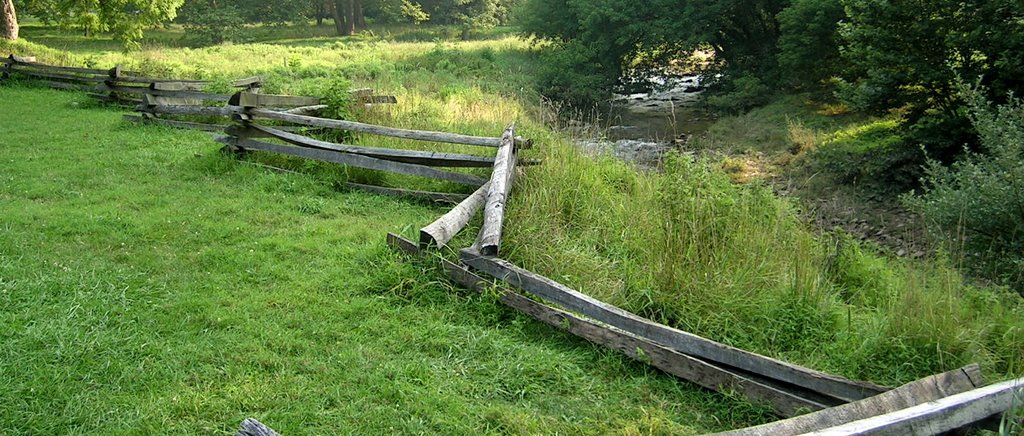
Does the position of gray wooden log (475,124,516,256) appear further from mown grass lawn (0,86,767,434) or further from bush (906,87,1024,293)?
bush (906,87,1024,293)

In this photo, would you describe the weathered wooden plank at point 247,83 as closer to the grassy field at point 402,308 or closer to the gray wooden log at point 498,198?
the grassy field at point 402,308

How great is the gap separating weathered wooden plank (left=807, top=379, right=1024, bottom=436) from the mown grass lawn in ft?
2.97

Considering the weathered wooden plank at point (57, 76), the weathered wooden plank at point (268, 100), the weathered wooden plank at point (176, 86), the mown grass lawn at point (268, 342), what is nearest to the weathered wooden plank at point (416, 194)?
the mown grass lawn at point (268, 342)

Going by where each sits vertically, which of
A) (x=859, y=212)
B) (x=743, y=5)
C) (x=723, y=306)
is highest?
(x=743, y=5)

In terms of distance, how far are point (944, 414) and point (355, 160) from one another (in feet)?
22.5

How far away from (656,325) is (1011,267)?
5375mm

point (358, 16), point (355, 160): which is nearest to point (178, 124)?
point (355, 160)

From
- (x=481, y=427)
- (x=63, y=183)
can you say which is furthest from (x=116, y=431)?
(x=63, y=183)

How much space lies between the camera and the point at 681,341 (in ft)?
13.8

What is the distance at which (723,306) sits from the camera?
4762mm

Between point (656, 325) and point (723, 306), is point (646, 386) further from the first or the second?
point (723, 306)

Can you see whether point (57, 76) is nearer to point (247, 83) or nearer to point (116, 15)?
point (116, 15)

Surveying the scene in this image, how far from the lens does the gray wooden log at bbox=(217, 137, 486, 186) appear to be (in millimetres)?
8172

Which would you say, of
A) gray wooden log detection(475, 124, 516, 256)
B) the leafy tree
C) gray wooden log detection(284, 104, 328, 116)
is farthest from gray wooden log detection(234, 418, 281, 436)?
the leafy tree
